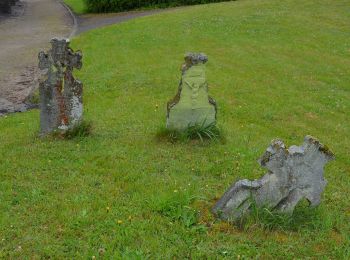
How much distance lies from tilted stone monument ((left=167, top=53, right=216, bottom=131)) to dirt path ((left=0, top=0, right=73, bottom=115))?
5515 mm

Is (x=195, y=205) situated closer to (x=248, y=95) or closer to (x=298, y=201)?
(x=298, y=201)

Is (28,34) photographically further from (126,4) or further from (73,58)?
(73,58)

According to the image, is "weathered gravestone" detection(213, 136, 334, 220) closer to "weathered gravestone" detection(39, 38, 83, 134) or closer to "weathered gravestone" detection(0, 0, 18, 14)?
"weathered gravestone" detection(39, 38, 83, 134)

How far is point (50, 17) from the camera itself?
3166cm

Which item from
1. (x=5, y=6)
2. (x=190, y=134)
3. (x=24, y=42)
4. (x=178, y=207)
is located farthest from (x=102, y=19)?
(x=178, y=207)

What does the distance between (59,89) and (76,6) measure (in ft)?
98.0

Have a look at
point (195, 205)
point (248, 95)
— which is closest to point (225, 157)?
point (195, 205)

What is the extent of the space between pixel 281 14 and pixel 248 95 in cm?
1292

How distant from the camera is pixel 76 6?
37.3 metres

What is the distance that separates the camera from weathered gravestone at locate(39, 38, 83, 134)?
29.7 ft

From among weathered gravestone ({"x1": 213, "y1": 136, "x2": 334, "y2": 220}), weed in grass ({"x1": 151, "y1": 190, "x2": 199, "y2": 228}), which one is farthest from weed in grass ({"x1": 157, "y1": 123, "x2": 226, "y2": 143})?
weathered gravestone ({"x1": 213, "y1": 136, "x2": 334, "y2": 220})

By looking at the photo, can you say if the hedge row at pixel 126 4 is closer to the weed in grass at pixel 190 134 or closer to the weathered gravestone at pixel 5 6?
the weathered gravestone at pixel 5 6

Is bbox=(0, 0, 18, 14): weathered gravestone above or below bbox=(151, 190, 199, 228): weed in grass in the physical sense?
below

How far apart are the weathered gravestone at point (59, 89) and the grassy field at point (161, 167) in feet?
1.36
